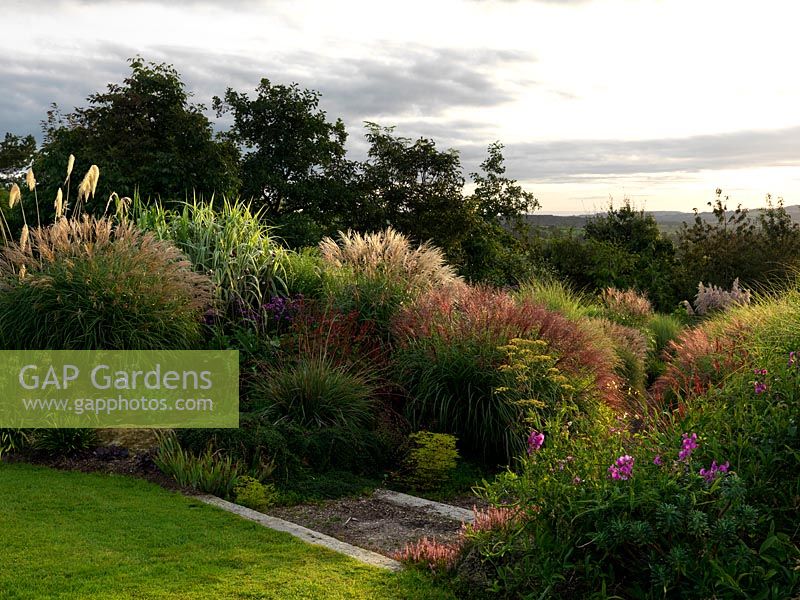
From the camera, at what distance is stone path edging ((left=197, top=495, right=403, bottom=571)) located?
190 inches

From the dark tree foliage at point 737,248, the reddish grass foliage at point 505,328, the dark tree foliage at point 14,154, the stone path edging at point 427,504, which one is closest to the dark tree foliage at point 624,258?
the dark tree foliage at point 737,248

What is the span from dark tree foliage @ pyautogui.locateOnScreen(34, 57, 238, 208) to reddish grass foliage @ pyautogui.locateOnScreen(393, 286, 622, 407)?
1025 cm

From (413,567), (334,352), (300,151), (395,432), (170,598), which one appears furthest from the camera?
(300,151)

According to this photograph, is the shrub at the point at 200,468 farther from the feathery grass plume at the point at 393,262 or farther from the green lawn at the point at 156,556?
the feathery grass plume at the point at 393,262

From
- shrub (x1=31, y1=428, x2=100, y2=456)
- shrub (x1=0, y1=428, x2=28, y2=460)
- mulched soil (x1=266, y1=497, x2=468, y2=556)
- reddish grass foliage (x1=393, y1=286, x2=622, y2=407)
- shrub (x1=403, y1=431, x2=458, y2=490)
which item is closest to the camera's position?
mulched soil (x1=266, y1=497, x2=468, y2=556)

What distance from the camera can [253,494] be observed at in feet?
20.4

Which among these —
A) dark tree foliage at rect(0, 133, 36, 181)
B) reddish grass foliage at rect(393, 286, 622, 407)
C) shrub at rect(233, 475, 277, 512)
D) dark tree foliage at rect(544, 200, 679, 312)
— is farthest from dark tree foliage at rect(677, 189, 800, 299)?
dark tree foliage at rect(0, 133, 36, 181)

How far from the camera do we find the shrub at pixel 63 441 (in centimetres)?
730

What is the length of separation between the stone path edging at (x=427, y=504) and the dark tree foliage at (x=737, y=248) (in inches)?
629

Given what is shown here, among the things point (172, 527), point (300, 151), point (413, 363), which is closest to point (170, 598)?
point (172, 527)

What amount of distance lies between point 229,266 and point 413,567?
20.4 feet

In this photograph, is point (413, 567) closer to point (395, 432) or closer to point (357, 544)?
point (357, 544)

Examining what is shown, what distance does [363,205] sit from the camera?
2209 cm

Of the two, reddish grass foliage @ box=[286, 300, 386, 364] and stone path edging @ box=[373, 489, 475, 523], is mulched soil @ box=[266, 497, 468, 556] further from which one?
reddish grass foliage @ box=[286, 300, 386, 364]
